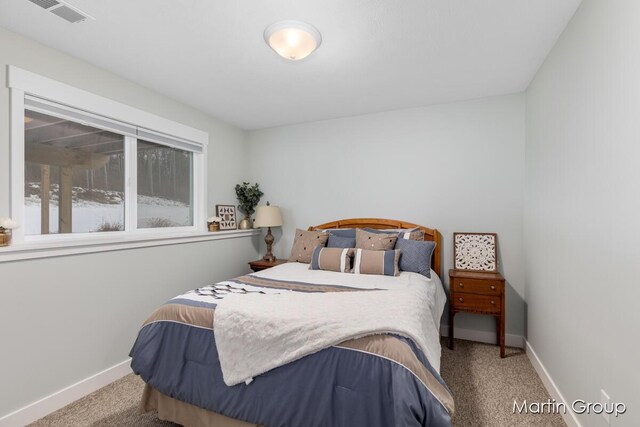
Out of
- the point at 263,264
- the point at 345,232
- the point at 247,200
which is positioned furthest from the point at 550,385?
the point at 247,200

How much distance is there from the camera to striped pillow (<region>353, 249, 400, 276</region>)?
2.68 m

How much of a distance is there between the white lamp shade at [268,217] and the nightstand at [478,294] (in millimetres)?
2065

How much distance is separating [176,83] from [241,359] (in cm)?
240

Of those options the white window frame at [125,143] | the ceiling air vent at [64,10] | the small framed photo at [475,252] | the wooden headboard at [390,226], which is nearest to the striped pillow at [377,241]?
the wooden headboard at [390,226]

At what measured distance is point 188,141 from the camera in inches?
131

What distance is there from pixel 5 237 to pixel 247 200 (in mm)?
2379

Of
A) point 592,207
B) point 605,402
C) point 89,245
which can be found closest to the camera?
point 605,402

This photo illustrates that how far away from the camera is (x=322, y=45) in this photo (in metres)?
2.13

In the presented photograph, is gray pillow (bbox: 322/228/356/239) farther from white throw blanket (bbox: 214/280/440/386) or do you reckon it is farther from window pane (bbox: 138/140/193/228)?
window pane (bbox: 138/140/193/228)

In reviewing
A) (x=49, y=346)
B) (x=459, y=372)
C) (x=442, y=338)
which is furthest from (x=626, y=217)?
(x=49, y=346)

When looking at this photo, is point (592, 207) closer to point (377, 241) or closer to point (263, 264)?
point (377, 241)

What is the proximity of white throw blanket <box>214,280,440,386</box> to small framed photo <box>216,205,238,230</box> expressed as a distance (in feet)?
6.74

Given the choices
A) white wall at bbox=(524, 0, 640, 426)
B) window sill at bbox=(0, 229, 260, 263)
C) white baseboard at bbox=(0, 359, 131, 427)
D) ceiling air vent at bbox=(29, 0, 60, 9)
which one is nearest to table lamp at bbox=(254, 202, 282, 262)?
window sill at bbox=(0, 229, 260, 263)

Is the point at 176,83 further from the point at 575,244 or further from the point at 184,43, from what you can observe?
the point at 575,244
